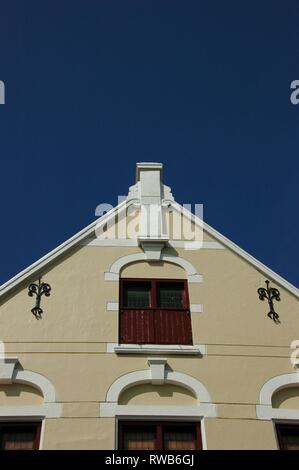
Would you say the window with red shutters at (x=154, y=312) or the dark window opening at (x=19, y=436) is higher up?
the window with red shutters at (x=154, y=312)

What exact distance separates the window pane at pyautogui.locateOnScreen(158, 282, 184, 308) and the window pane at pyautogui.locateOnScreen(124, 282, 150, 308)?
27 cm

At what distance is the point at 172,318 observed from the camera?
11.3 m

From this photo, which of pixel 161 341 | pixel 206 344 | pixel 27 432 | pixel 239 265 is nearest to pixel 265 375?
pixel 206 344

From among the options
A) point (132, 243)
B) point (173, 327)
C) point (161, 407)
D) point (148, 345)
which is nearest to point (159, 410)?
point (161, 407)

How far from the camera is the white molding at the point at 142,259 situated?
39.6 feet

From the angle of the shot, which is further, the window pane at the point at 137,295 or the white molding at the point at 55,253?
the window pane at the point at 137,295

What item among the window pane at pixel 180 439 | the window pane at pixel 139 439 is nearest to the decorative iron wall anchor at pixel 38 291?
the window pane at pixel 139 439

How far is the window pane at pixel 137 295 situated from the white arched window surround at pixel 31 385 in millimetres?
2449

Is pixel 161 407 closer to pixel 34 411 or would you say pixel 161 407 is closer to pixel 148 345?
pixel 148 345

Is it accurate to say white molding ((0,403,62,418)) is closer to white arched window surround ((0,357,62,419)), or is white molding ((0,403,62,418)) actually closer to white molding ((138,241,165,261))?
white arched window surround ((0,357,62,419))

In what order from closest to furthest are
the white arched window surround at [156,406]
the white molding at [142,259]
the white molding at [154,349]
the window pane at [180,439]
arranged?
the window pane at [180,439] < the white arched window surround at [156,406] < the white molding at [154,349] < the white molding at [142,259]

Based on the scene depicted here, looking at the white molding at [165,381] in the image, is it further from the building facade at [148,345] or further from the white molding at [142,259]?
the white molding at [142,259]
